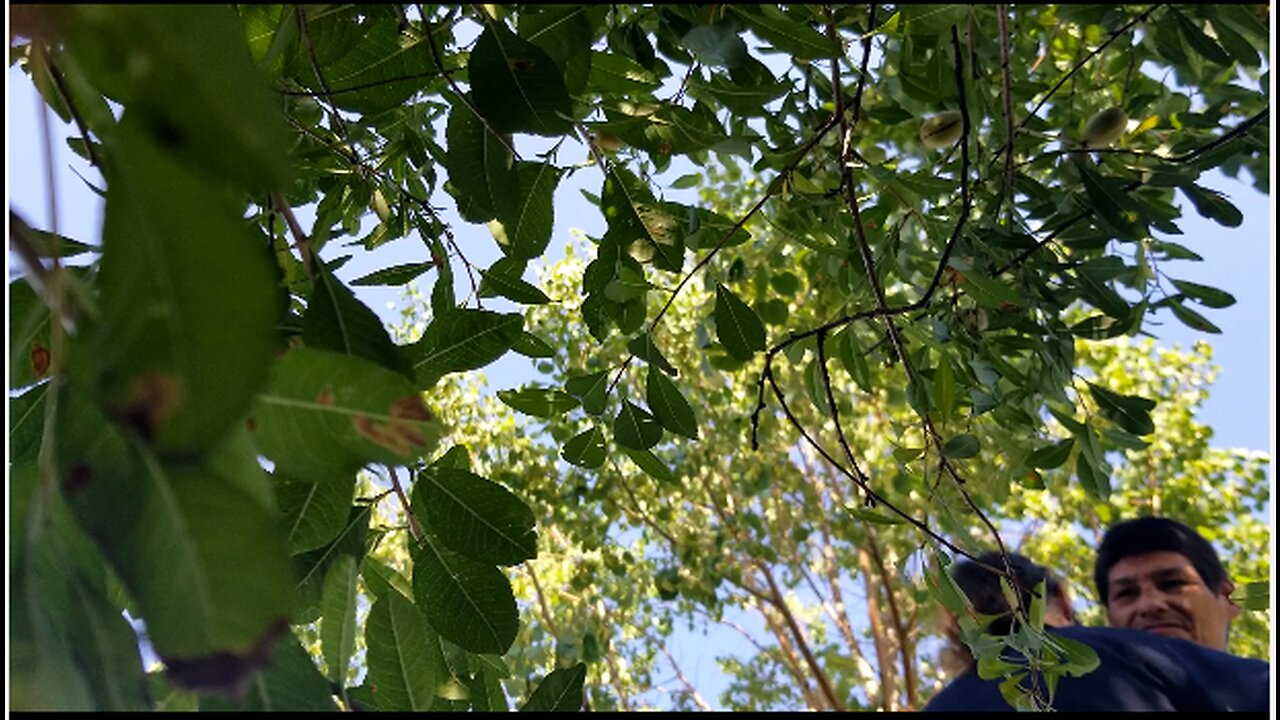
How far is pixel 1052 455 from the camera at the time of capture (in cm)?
118

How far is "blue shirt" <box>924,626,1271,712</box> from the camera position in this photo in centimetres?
179

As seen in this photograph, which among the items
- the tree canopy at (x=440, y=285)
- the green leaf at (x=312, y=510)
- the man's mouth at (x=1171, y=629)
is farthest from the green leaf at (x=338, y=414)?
the man's mouth at (x=1171, y=629)

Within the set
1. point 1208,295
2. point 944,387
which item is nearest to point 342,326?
point 944,387

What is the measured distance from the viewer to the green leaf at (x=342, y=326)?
42 cm

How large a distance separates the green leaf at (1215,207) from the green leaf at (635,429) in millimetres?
607

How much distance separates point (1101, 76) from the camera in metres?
1.64

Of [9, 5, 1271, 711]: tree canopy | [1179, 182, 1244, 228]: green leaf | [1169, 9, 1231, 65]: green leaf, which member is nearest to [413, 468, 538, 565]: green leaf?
[9, 5, 1271, 711]: tree canopy

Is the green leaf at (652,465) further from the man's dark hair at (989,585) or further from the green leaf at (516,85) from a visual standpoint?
the man's dark hair at (989,585)

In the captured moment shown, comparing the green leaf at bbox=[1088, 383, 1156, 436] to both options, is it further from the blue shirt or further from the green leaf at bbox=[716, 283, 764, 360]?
the blue shirt

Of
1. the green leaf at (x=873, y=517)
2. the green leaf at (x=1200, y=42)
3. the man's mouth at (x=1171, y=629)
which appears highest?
the green leaf at (x=1200, y=42)

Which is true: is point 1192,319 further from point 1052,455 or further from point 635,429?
point 635,429

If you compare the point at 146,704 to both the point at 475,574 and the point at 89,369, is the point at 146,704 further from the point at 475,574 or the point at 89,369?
the point at 475,574

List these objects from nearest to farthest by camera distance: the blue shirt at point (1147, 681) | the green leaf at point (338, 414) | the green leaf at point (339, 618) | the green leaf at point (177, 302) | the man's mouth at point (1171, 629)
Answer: the green leaf at point (177, 302)
the green leaf at point (338, 414)
the green leaf at point (339, 618)
the blue shirt at point (1147, 681)
the man's mouth at point (1171, 629)

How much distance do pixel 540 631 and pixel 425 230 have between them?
3.08m
